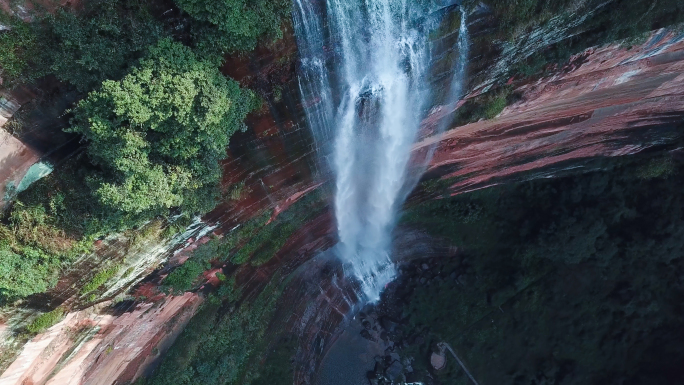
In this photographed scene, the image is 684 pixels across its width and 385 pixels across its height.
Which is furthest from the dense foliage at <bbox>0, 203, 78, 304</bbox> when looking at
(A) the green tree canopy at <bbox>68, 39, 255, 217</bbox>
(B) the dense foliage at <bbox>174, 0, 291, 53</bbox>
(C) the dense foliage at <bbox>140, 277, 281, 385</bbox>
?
(C) the dense foliage at <bbox>140, 277, 281, 385</bbox>

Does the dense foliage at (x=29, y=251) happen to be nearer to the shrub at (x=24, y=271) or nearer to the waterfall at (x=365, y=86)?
the shrub at (x=24, y=271)

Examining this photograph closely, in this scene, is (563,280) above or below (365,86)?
below

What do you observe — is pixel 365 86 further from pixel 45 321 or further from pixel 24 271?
pixel 45 321

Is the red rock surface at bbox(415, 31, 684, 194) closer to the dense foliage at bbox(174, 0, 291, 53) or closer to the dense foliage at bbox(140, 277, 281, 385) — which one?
the dense foliage at bbox(174, 0, 291, 53)

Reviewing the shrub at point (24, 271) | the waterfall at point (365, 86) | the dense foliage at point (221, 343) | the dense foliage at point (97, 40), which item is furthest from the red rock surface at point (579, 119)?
the shrub at point (24, 271)

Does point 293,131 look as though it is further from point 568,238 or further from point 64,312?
point 568,238

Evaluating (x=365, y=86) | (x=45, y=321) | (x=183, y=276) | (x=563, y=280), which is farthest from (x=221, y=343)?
(x=563, y=280)

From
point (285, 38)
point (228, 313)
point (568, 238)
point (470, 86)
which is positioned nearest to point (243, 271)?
point (228, 313)
